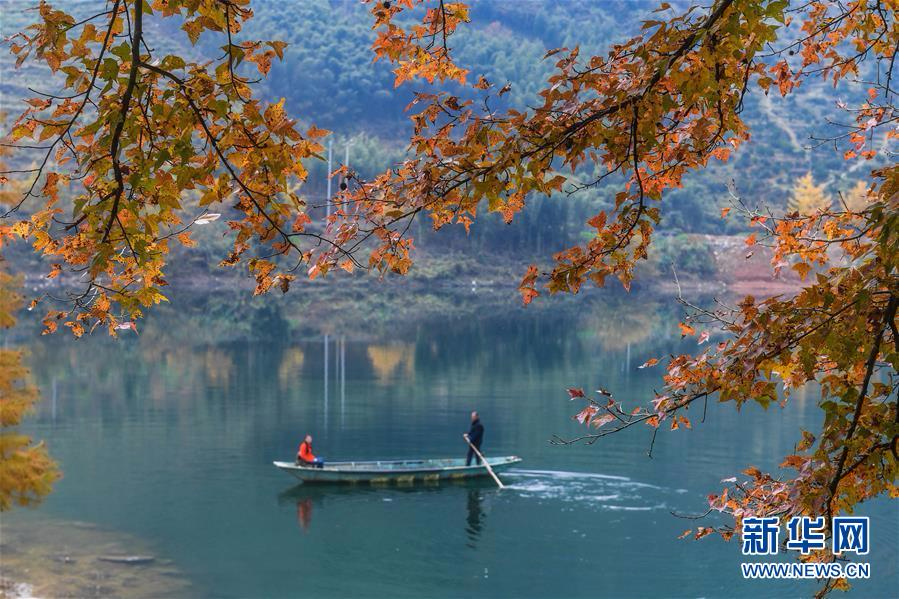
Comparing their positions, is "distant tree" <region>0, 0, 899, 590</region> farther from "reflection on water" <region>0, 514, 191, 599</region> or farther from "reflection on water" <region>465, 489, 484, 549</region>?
"reflection on water" <region>465, 489, 484, 549</region>

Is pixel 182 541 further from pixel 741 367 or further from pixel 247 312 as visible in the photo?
pixel 247 312

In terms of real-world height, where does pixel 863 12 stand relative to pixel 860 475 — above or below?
above

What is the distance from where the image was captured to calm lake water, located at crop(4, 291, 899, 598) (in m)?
17.8

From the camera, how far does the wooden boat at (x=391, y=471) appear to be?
23.0 m

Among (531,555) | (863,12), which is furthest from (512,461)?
(863,12)

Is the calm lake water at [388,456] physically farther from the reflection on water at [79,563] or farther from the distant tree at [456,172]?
the distant tree at [456,172]

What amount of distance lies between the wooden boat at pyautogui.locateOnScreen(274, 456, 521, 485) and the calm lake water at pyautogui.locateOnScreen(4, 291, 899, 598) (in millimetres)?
343

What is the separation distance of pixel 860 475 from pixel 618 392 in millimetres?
30051

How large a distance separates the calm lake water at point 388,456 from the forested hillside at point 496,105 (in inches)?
1757

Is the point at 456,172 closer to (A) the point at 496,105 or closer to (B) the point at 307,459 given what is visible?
(B) the point at 307,459

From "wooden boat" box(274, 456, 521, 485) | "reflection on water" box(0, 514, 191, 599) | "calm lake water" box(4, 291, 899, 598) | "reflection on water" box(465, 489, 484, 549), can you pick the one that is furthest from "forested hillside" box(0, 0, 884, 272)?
"reflection on water" box(0, 514, 191, 599)

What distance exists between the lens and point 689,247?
92.6 metres

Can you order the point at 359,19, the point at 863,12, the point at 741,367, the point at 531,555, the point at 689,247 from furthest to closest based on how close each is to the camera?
the point at 359,19
the point at 689,247
the point at 531,555
the point at 863,12
the point at 741,367

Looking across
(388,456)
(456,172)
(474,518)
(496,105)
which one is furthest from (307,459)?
(496,105)
